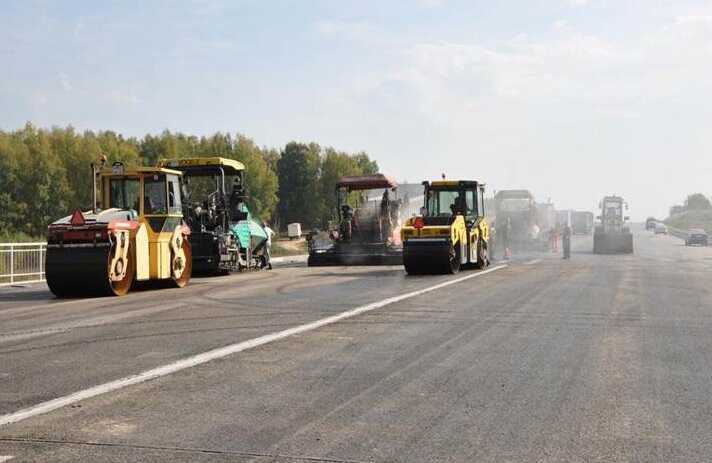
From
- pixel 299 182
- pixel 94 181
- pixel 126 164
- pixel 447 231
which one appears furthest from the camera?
pixel 299 182

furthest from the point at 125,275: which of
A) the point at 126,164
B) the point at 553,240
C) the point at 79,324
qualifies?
the point at 126,164

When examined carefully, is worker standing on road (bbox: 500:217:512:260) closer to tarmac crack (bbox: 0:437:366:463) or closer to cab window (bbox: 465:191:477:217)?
cab window (bbox: 465:191:477:217)

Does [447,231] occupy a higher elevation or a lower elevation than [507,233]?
higher

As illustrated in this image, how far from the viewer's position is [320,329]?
10.8 m

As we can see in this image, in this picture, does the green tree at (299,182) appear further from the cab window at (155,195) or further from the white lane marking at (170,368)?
the white lane marking at (170,368)

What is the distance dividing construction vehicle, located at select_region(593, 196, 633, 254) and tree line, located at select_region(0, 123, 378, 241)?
104ft

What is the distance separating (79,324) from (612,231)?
4145cm

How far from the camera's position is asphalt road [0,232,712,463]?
17.2 ft

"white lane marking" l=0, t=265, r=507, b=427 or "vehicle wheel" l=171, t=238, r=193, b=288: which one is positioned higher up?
"vehicle wheel" l=171, t=238, r=193, b=288

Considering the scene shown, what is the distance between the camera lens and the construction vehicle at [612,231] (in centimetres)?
4629

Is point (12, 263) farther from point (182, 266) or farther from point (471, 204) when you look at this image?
point (471, 204)

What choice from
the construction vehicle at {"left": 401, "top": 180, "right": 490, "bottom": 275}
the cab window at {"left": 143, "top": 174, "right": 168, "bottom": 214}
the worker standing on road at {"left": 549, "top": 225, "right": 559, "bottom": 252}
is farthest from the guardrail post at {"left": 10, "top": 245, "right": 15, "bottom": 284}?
the worker standing on road at {"left": 549, "top": 225, "right": 559, "bottom": 252}

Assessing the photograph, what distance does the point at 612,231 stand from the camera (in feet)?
160

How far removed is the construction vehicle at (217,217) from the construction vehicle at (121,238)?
2746 mm
